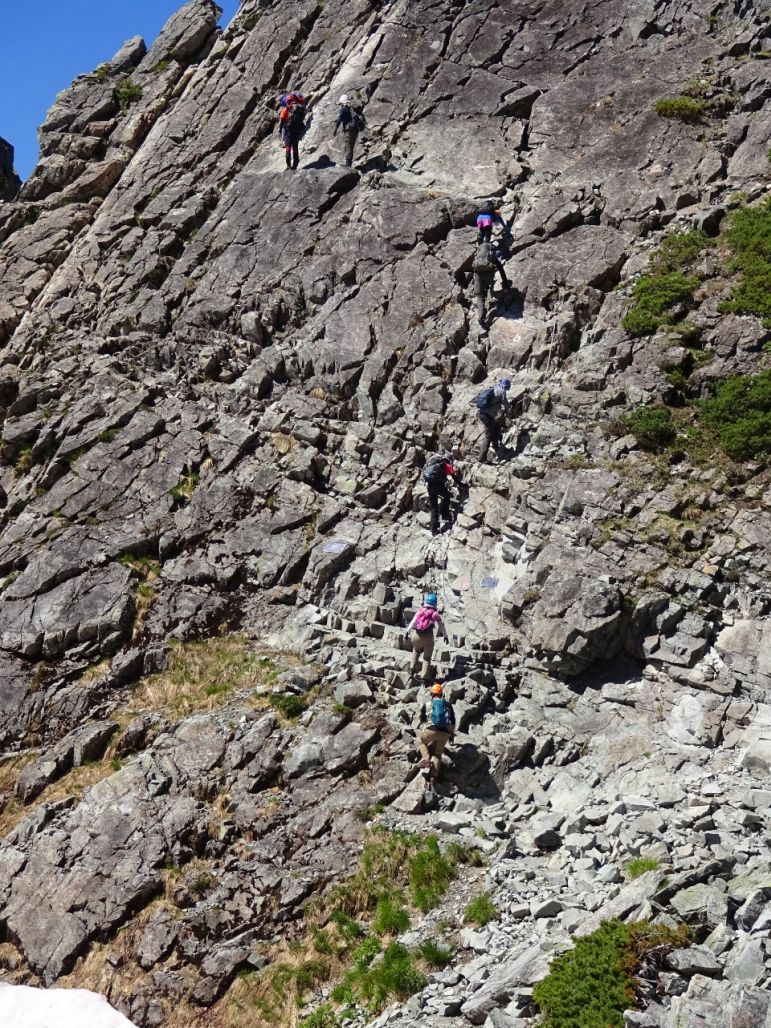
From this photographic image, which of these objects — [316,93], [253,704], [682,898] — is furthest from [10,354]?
[682,898]

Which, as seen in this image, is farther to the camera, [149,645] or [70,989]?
[149,645]

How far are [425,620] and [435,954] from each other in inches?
279

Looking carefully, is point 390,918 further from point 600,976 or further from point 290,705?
point 290,705

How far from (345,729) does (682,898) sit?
8.53m

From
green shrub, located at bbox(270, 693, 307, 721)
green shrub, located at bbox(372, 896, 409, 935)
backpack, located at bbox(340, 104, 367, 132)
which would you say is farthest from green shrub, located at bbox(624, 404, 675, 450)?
backpack, located at bbox(340, 104, 367, 132)

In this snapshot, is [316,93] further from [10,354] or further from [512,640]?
[512,640]

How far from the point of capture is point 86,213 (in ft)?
125

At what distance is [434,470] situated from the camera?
21.9 metres

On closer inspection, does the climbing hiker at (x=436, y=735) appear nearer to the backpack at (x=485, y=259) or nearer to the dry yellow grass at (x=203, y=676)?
the dry yellow grass at (x=203, y=676)

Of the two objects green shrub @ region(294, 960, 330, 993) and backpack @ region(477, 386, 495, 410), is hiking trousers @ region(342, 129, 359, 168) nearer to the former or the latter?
backpack @ region(477, 386, 495, 410)

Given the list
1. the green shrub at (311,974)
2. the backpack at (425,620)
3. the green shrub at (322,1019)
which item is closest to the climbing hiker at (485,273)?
the backpack at (425,620)

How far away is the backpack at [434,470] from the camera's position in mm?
21891

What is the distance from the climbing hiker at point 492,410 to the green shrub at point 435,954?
41.1 feet

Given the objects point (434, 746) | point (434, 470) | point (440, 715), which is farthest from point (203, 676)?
point (434, 470)
